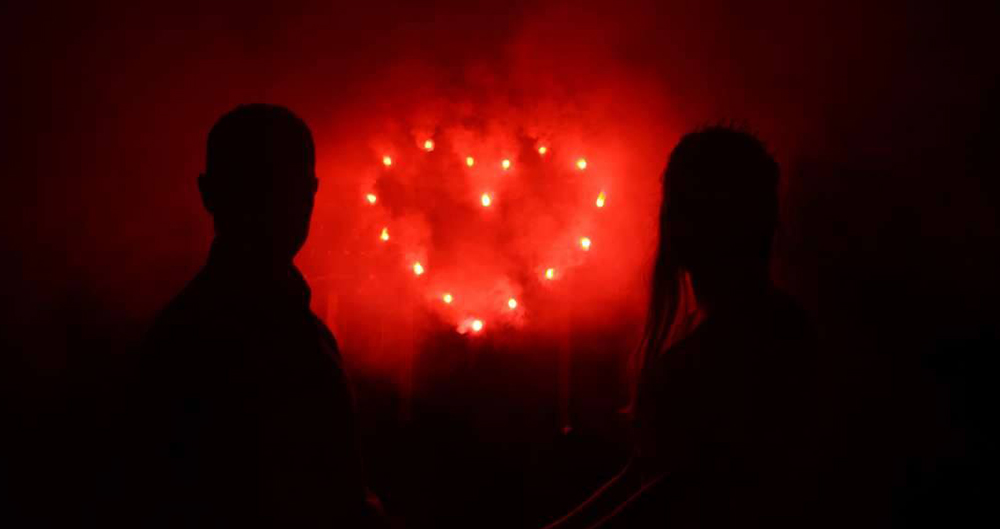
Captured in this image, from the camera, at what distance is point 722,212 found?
1.59 metres

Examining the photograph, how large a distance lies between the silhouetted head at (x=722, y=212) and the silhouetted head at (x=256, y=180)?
94 centimetres

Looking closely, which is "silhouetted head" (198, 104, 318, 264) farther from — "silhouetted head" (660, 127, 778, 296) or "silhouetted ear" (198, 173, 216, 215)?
"silhouetted head" (660, 127, 778, 296)

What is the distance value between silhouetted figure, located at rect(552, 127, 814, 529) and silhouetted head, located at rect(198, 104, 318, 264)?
3.06 ft

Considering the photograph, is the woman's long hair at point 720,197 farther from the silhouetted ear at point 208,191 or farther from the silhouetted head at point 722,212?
the silhouetted ear at point 208,191

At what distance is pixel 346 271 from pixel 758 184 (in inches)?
78.6

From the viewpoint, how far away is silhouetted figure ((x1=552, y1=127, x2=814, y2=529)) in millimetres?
1396

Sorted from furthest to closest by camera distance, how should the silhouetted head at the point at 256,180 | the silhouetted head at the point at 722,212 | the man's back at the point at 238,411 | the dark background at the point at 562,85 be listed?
the dark background at the point at 562,85 → the silhouetted head at the point at 722,212 → the silhouetted head at the point at 256,180 → the man's back at the point at 238,411

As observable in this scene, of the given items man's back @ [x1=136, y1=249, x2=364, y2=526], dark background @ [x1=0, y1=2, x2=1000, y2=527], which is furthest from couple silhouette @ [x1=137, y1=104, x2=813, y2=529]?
dark background @ [x1=0, y1=2, x2=1000, y2=527]

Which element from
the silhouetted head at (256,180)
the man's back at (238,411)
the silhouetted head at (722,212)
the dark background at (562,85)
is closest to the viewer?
the man's back at (238,411)

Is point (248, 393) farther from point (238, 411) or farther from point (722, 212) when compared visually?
point (722, 212)

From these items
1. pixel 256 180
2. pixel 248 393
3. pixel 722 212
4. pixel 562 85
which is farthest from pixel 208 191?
pixel 562 85

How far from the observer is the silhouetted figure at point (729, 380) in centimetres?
140

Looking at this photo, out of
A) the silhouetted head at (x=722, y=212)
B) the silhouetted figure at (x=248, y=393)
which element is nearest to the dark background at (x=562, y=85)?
the silhouetted head at (x=722, y=212)

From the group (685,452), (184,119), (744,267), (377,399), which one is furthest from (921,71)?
(184,119)
